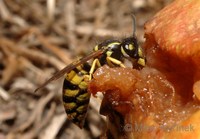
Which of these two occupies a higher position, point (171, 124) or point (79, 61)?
point (79, 61)

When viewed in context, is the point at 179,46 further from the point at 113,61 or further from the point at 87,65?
the point at 87,65

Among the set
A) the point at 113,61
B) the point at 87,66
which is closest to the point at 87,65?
the point at 87,66

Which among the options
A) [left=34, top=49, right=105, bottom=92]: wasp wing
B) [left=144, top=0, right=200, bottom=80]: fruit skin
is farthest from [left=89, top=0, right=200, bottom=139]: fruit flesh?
[left=34, top=49, right=105, bottom=92]: wasp wing

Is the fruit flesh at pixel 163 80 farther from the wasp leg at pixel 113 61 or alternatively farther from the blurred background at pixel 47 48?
the blurred background at pixel 47 48

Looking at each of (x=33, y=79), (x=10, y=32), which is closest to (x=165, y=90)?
(x=33, y=79)

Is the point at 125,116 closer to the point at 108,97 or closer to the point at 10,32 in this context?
the point at 108,97

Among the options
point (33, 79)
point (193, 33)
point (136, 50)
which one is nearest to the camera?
point (193, 33)
